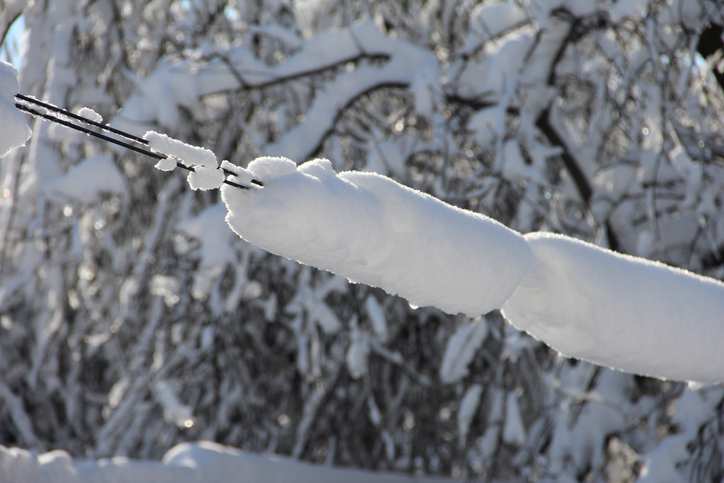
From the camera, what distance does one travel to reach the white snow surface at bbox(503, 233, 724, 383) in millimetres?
1848

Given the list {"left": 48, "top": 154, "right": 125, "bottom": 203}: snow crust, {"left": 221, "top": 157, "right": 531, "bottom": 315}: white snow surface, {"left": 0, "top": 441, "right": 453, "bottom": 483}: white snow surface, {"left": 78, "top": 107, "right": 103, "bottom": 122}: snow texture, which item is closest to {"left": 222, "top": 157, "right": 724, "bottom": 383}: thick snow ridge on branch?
{"left": 221, "top": 157, "right": 531, "bottom": 315}: white snow surface

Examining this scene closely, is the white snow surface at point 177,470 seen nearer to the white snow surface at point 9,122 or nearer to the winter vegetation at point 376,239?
the winter vegetation at point 376,239

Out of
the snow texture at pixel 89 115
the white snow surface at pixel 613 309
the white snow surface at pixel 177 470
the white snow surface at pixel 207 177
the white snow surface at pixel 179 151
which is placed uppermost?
the snow texture at pixel 89 115

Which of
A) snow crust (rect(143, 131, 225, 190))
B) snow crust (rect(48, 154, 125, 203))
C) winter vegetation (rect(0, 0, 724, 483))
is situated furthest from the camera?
snow crust (rect(48, 154, 125, 203))

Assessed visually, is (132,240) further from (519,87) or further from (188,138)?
(519,87)

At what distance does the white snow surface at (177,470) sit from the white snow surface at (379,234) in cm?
124

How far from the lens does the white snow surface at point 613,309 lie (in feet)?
6.06

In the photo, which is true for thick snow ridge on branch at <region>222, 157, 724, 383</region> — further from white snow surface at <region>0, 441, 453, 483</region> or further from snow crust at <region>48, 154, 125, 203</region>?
snow crust at <region>48, 154, 125, 203</region>

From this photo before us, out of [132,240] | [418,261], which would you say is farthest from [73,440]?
[418,261]

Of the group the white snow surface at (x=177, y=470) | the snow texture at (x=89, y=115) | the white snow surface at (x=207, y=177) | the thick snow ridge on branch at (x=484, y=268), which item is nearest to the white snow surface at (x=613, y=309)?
the thick snow ridge on branch at (x=484, y=268)

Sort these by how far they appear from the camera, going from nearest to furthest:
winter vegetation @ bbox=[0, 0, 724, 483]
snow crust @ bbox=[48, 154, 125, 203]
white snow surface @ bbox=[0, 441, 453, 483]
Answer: winter vegetation @ bbox=[0, 0, 724, 483]
white snow surface @ bbox=[0, 441, 453, 483]
snow crust @ bbox=[48, 154, 125, 203]

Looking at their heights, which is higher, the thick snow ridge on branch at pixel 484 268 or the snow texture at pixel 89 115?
the snow texture at pixel 89 115

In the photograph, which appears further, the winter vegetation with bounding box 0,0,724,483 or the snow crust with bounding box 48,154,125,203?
the snow crust with bounding box 48,154,125,203

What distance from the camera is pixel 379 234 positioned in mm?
1607
